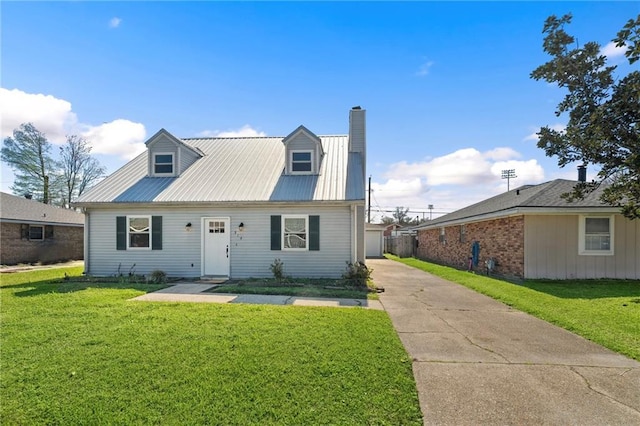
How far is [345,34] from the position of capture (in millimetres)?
10461

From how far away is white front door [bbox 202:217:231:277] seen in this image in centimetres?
1162

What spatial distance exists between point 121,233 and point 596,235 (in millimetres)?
17129

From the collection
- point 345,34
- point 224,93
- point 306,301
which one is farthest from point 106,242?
point 345,34

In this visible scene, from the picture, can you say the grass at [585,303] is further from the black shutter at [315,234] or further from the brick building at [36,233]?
the brick building at [36,233]

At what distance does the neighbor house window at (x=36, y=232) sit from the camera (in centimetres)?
1814

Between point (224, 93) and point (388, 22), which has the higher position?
→ point (388, 22)

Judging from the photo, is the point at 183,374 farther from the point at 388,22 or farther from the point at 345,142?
the point at 345,142

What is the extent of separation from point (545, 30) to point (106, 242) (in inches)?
558

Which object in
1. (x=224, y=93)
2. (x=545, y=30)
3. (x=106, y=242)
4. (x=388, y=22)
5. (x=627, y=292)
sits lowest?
(x=627, y=292)

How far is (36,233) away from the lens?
18438mm

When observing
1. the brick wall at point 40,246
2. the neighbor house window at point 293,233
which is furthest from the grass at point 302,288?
the brick wall at point 40,246

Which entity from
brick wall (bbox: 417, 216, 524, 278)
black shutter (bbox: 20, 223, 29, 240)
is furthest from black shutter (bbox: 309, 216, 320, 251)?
black shutter (bbox: 20, 223, 29, 240)

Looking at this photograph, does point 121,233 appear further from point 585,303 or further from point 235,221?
point 585,303

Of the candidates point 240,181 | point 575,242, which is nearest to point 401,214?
point 575,242
